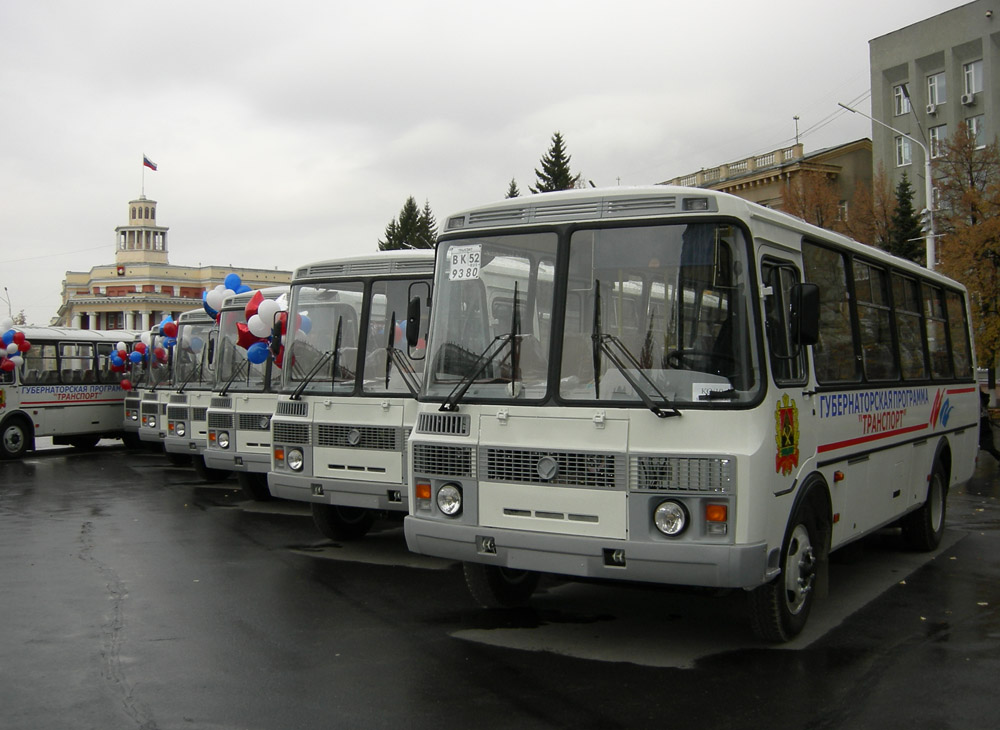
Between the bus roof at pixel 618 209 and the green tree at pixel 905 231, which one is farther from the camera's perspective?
the green tree at pixel 905 231

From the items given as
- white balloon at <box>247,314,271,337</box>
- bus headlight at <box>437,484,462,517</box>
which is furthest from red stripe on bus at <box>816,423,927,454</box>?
white balloon at <box>247,314,271,337</box>

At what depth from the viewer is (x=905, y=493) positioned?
9.41m

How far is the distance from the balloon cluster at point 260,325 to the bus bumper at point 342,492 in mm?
2305

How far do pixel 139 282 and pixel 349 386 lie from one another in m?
124

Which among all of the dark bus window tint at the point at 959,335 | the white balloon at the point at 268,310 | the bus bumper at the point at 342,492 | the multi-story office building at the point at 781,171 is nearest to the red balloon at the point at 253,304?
the white balloon at the point at 268,310

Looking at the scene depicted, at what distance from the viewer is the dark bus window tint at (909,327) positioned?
9.41 m

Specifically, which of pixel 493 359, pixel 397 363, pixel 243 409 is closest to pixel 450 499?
pixel 493 359

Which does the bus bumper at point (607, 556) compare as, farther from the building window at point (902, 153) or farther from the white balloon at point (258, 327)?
the building window at point (902, 153)

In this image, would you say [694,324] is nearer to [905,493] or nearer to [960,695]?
[960,695]

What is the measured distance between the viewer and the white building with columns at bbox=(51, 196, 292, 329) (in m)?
118

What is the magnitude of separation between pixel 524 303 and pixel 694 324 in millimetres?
1179

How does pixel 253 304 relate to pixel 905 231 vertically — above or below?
below

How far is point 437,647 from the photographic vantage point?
6.75 m

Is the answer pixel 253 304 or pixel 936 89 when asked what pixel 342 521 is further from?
pixel 936 89
